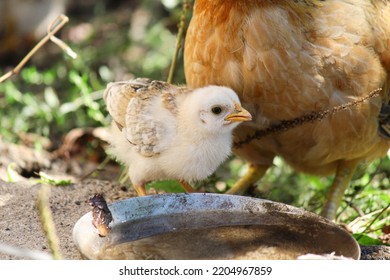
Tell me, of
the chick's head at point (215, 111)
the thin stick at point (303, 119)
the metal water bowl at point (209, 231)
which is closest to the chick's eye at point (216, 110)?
the chick's head at point (215, 111)

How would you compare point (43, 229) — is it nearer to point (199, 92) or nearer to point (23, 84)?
point (199, 92)

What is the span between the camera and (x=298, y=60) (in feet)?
10.9

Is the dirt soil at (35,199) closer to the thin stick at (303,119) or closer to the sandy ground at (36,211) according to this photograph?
the sandy ground at (36,211)

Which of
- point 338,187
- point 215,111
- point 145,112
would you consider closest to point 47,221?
point 145,112

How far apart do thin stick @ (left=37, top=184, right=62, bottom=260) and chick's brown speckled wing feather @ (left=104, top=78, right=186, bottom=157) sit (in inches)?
20.1

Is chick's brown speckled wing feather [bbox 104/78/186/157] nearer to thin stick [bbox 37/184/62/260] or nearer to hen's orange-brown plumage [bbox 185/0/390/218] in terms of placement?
hen's orange-brown plumage [bbox 185/0/390/218]

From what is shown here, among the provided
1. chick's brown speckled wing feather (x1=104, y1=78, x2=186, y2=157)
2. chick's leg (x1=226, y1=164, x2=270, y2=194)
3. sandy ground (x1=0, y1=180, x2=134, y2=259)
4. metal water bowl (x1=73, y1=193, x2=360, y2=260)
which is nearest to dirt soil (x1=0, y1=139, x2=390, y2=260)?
sandy ground (x1=0, y1=180, x2=134, y2=259)

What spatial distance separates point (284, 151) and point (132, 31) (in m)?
3.46

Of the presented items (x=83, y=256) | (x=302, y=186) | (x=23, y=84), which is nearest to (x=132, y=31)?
(x=23, y=84)

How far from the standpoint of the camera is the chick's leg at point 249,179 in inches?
165

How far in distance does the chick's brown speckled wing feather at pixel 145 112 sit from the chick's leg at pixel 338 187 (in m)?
1.18

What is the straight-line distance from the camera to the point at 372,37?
355 centimetres

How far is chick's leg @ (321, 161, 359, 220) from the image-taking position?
4027 millimetres

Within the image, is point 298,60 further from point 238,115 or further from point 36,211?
point 36,211
